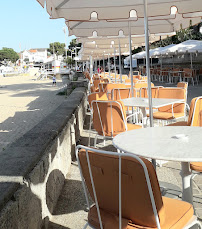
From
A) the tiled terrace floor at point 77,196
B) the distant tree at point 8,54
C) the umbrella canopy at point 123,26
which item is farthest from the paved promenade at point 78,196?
the distant tree at point 8,54

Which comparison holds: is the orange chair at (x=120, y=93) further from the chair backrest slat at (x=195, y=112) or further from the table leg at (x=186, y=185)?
the table leg at (x=186, y=185)

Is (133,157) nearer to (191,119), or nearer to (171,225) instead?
(171,225)

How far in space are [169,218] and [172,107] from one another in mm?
3365

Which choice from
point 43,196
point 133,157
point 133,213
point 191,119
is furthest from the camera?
point 191,119

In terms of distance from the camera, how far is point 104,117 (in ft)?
13.9

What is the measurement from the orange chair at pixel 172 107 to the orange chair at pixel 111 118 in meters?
1.17

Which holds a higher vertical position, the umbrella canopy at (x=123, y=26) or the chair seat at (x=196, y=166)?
the umbrella canopy at (x=123, y=26)

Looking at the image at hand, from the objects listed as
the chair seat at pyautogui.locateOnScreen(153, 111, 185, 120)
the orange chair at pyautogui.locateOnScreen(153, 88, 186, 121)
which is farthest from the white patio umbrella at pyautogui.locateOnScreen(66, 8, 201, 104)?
the chair seat at pyautogui.locateOnScreen(153, 111, 185, 120)

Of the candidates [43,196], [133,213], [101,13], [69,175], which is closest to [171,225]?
[133,213]

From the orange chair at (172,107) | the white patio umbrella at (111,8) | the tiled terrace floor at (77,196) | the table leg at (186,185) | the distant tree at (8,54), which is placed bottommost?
the tiled terrace floor at (77,196)

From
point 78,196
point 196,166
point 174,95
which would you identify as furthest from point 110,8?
point 196,166

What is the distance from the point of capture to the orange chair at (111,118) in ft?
13.5

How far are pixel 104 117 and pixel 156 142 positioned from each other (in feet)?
6.18

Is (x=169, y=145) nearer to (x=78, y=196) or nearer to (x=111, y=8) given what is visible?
(x=78, y=196)
